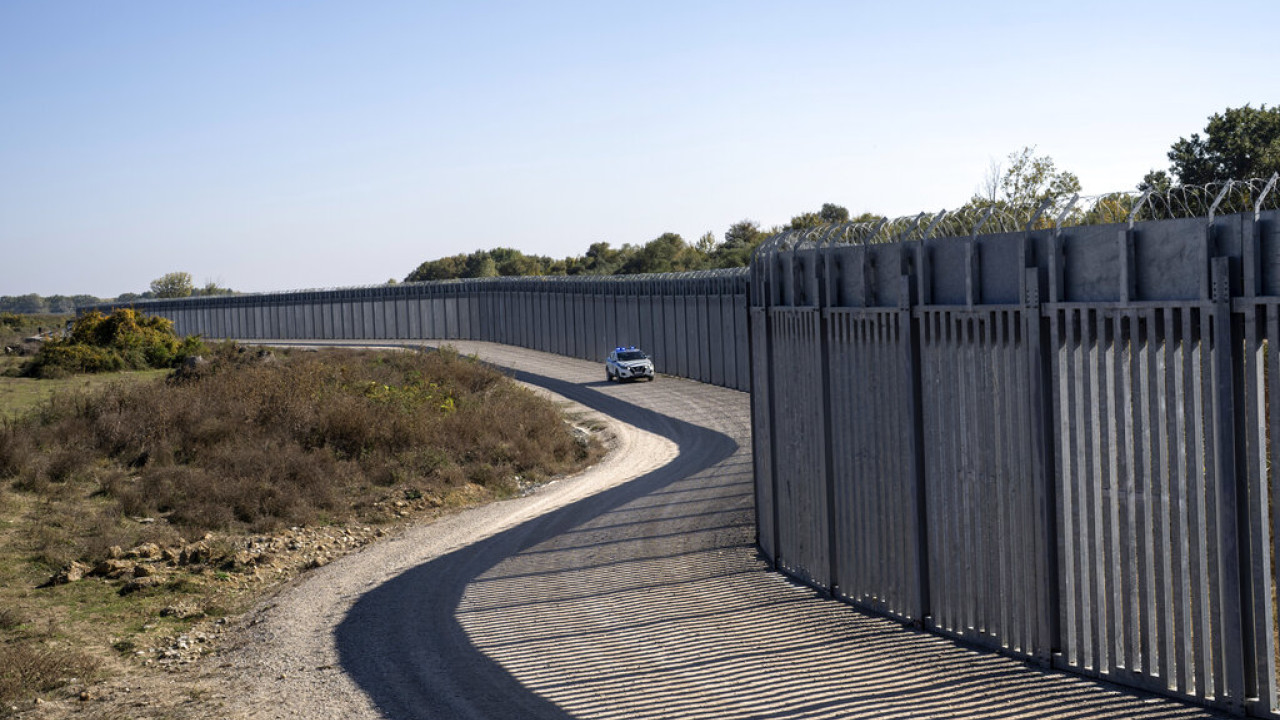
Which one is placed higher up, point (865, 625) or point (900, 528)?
point (900, 528)

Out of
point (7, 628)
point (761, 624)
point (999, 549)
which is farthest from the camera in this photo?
point (7, 628)

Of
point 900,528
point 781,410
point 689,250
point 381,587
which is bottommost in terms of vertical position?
point 381,587

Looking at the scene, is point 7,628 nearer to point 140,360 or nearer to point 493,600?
point 493,600

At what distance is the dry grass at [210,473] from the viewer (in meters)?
13.5

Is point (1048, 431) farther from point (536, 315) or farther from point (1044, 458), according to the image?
point (536, 315)

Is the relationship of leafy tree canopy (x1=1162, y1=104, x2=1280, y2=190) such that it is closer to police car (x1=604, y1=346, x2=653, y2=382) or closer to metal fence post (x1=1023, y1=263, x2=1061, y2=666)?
police car (x1=604, y1=346, x2=653, y2=382)

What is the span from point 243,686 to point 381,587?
12.4ft

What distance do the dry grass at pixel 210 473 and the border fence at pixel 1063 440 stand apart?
8.23m

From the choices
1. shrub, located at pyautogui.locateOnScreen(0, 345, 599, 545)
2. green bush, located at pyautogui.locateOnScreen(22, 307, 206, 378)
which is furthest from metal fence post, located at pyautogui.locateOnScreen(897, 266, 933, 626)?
green bush, located at pyautogui.locateOnScreen(22, 307, 206, 378)

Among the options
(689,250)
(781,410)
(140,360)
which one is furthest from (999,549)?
(689,250)

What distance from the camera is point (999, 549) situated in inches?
367

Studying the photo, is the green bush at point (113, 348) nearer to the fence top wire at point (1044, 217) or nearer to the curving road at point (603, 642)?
the curving road at point (603, 642)

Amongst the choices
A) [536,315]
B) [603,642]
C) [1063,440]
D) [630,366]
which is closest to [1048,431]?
[1063,440]

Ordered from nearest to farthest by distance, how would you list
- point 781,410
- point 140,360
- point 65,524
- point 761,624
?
point 761,624, point 781,410, point 65,524, point 140,360
